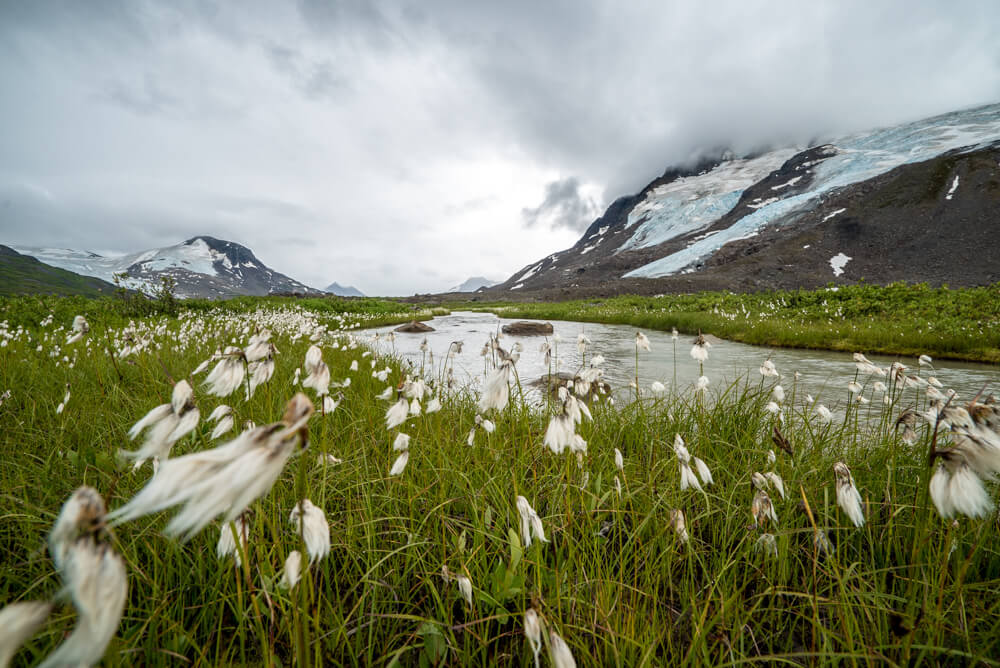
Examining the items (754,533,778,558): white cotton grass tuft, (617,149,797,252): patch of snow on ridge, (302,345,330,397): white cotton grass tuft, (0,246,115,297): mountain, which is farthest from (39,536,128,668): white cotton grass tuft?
(0,246,115,297): mountain

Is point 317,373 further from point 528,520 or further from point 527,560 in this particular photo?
point 527,560

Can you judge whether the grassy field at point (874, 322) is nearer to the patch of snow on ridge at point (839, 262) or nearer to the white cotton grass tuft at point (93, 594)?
the white cotton grass tuft at point (93, 594)

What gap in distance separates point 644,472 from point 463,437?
1.50m

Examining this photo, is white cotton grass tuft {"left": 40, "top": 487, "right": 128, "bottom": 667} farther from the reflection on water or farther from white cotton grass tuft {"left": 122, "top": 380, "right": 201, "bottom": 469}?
the reflection on water

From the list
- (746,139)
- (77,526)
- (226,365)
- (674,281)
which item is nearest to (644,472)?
(226,365)

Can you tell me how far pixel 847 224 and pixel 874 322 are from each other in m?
70.7

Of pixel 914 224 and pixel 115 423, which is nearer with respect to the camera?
pixel 115 423

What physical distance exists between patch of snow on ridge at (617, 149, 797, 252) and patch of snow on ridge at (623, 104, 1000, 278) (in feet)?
82.0

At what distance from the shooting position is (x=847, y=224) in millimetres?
64375

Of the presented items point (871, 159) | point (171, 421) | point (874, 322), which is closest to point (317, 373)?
point (171, 421)

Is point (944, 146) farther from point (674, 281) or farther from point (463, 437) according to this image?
point (463, 437)

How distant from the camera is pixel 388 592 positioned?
1.94 meters

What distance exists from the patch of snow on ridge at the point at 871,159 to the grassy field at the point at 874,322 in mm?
63063

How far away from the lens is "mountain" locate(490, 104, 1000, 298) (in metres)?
51.4
